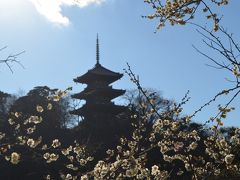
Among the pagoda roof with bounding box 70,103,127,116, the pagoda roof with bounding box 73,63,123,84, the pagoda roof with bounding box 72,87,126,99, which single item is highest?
the pagoda roof with bounding box 73,63,123,84

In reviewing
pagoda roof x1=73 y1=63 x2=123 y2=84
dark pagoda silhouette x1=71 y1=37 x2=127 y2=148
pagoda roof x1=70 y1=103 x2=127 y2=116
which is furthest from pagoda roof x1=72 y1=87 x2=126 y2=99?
pagoda roof x1=70 y1=103 x2=127 y2=116

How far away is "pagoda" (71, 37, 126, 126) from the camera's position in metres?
33.6

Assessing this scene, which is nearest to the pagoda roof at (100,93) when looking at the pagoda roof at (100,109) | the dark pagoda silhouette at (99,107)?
the dark pagoda silhouette at (99,107)

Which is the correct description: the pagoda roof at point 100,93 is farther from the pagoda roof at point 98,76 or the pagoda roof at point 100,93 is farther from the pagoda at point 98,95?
the pagoda roof at point 98,76

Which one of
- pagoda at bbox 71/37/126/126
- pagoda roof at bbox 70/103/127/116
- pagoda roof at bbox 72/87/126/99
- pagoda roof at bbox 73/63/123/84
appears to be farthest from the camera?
pagoda roof at bbox 73/63/123/84

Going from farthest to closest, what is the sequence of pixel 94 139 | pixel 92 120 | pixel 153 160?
pixel 92 120
pixel 94 139
pixel 153 160

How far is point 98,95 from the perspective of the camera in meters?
36.7

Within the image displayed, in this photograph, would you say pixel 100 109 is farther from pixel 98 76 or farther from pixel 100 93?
pixel 98 76

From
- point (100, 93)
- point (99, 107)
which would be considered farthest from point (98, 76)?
point (99, 107)

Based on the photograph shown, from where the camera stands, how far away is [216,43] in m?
5.01

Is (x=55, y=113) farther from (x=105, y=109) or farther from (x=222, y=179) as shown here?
(x=222, y=179)

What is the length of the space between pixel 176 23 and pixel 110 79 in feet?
106

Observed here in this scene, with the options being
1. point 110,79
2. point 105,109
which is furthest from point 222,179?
point 110,79

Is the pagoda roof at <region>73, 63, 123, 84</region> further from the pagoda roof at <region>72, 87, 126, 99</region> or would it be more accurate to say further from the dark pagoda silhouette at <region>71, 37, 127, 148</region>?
the pagoda roof at <region>72, 87, 126, 99</region>
